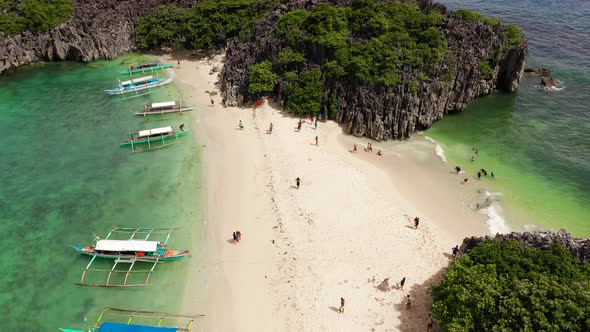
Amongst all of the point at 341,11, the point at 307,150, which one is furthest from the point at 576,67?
the point at 307,150

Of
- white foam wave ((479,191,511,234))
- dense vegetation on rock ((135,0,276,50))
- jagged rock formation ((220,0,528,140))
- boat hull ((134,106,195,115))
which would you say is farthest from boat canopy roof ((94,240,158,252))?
dense vegetation on rock ((135,0,276,50))

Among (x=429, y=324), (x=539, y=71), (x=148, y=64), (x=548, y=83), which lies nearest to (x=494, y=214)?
(x=429, y=324)

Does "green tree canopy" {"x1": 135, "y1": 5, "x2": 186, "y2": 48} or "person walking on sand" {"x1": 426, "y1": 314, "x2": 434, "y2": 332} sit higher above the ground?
"green tree canopy" {"x1": 135, "y1": 5, "x2": 186, "y2": 48}

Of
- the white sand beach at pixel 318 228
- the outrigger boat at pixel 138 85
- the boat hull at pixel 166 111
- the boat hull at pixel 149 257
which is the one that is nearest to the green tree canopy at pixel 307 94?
the white sand beach at pixel 318 228

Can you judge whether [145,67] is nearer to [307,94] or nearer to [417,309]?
[307,94]

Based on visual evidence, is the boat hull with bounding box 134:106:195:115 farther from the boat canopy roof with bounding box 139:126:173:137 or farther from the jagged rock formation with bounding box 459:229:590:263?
the jagged rock formation with bounding box 459:229:590:263

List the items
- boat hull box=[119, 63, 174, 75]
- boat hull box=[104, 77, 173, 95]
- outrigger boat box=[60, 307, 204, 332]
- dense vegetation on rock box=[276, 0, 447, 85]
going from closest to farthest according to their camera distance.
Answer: outrigger boat box=[60, 307, 204, 332], dense vegetation on rock box=[276, 0, 447, 85], boat hull box=[104, 77, 173, 95], boat hull box=[119, 63, 174, 75]

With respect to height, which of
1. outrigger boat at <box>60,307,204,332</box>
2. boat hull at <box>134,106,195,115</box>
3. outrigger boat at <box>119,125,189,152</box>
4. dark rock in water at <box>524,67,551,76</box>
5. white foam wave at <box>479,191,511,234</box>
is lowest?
outrigger boat at <box>60,307,204,332</box>
